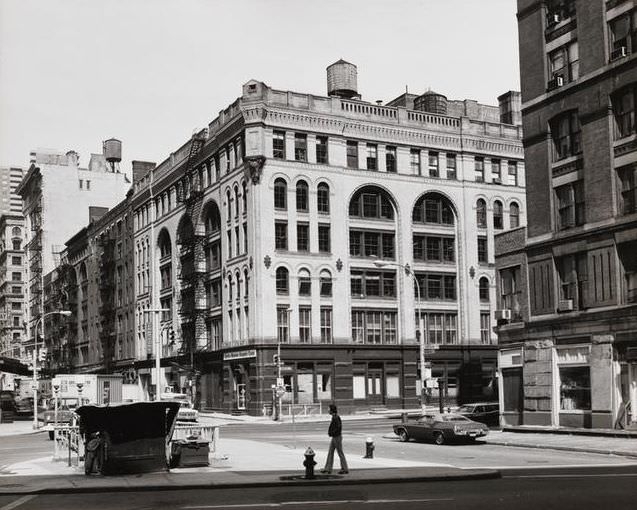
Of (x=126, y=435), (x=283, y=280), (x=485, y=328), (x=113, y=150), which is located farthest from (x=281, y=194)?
(x=113, y=150)

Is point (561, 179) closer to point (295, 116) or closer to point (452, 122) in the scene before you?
point (295, 116)

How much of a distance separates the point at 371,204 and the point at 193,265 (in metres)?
17.8

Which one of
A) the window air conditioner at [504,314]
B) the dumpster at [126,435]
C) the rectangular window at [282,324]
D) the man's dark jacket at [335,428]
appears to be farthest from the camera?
the rectangular window at [282,324]

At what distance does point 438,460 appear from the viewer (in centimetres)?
3020

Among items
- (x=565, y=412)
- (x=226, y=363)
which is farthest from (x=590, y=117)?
(x=226, y=363)

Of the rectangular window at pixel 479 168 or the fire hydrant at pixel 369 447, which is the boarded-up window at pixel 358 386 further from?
the fire hydrant at pixel 369 447

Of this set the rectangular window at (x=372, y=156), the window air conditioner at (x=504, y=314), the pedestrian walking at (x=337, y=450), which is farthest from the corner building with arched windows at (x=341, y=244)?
the pedestrian walking at (x=337, y=450)

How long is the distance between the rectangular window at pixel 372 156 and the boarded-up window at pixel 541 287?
33.8 metres

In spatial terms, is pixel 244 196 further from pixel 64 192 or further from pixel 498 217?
pixel 64 192

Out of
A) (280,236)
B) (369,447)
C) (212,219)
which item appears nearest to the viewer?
(369,447)

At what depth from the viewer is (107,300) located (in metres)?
113

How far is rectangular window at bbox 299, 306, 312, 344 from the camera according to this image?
2810 inches

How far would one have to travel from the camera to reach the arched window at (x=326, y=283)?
72.9m

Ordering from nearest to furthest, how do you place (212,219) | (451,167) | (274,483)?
(274,483), (451,167), (212,219)
